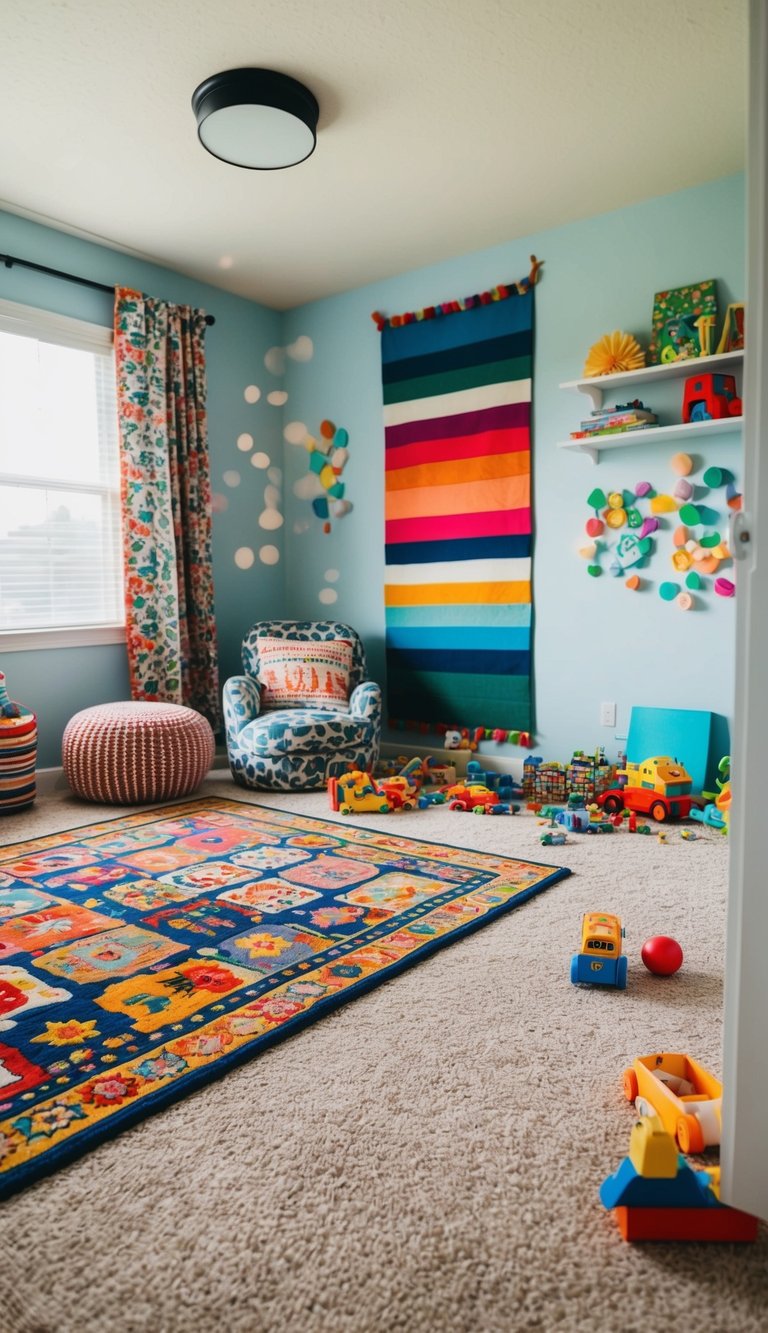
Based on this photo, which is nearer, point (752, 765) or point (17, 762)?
point (752, 765)

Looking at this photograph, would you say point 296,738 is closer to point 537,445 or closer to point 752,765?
point 537,445

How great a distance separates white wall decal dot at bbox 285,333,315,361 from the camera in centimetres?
514

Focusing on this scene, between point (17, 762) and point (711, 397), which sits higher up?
point (711, 397)

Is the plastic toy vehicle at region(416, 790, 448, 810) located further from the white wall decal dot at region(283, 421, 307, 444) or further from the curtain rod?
the curtain rod

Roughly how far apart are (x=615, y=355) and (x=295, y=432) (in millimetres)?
2123

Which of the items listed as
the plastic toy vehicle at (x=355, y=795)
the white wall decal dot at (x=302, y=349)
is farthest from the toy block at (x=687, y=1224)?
the white wall decal dot at (x=302, y=349)

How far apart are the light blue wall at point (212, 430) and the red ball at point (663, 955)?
3.07 metres

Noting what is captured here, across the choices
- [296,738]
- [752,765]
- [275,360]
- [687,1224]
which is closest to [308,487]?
[275,360]

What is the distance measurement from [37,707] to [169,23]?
277 cm

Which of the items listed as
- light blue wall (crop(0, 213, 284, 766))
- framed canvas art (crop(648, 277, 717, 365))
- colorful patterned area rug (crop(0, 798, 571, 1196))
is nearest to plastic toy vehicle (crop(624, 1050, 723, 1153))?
colorful patterned area rug (crop(0, 798, 571, 1196))

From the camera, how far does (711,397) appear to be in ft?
11.5

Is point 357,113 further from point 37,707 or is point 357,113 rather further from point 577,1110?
point 577,1110

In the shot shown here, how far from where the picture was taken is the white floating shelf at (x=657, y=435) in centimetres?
349

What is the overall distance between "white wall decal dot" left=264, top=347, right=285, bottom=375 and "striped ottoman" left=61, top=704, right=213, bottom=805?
2401mm
